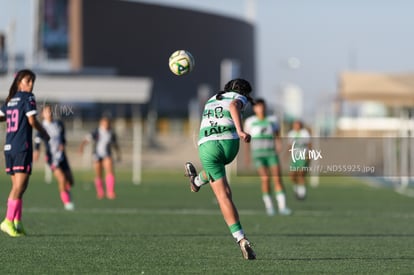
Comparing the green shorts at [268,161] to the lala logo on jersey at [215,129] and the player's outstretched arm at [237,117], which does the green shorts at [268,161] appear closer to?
the lala logo on jersey at [215,129]

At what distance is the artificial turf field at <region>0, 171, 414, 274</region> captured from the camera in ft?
37.7

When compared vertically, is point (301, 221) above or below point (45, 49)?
below

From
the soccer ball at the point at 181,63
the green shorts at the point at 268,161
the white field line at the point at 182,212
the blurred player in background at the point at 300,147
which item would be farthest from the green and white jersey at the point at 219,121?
the blurred player in background at the point at 300,147

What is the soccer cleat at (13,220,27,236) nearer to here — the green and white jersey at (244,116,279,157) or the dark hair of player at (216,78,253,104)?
the dark hair of player at (216,78,253,104)

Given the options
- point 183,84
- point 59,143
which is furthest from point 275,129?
point 183,84

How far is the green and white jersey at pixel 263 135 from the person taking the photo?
70.6 feet

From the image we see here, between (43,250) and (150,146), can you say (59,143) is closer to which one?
(43,250)

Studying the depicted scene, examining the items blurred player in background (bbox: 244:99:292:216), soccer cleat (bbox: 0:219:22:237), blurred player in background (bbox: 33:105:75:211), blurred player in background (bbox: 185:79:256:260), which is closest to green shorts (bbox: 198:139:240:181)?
blurred player in background (bbox: 185:79:256:260)

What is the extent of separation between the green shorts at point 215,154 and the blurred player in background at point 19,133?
318cm

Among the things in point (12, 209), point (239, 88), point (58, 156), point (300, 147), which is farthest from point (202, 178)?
point (300, 147)

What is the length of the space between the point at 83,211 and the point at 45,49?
6953 cm

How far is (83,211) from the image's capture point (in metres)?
21.6

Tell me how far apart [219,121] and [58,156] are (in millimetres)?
9951

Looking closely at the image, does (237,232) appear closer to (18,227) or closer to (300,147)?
(18,227)
